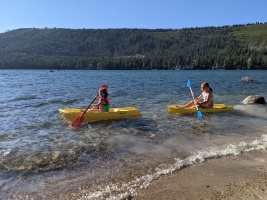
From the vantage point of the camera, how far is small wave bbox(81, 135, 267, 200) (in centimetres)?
605

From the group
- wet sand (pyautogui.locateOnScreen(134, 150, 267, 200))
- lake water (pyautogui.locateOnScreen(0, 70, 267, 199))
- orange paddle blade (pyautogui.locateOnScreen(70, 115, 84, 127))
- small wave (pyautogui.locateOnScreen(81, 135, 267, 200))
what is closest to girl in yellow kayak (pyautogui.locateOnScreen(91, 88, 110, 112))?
lake water (pyautogui.locateOnScreen(0, 70, 267, 199))

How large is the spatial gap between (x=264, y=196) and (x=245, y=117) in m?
9.71

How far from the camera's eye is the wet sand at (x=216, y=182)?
5.91 meters

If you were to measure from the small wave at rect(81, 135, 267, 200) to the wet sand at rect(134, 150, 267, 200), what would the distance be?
0.18m

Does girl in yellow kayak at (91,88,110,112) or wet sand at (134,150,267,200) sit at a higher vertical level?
girl in yellow kayak at (91,88,110,112)

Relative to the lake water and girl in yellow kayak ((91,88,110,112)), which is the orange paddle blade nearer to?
the lake water

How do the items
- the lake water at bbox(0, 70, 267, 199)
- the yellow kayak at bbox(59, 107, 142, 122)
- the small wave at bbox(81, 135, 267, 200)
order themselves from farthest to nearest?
the yellow kayak at bbox(59, 107, 142, 122)
the lake water at bbox(0, 70, 267, 199)
the small wave at bbox(81, 135, 267, 200)

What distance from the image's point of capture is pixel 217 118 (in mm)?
14672

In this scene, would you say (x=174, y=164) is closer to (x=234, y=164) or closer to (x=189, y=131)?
(x=234, y=164)

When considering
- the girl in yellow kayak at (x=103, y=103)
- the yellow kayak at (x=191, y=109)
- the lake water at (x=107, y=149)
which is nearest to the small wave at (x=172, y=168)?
the lake water at (x=107, y=149)

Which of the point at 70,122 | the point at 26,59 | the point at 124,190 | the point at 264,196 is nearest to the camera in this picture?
the point at 264,196

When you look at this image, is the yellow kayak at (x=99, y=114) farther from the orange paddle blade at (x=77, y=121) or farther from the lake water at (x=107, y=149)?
the orange paddle blade at (x=77, y=121)

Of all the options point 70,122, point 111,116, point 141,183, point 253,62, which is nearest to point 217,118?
point 111,116

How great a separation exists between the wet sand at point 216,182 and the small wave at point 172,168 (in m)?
0.18
